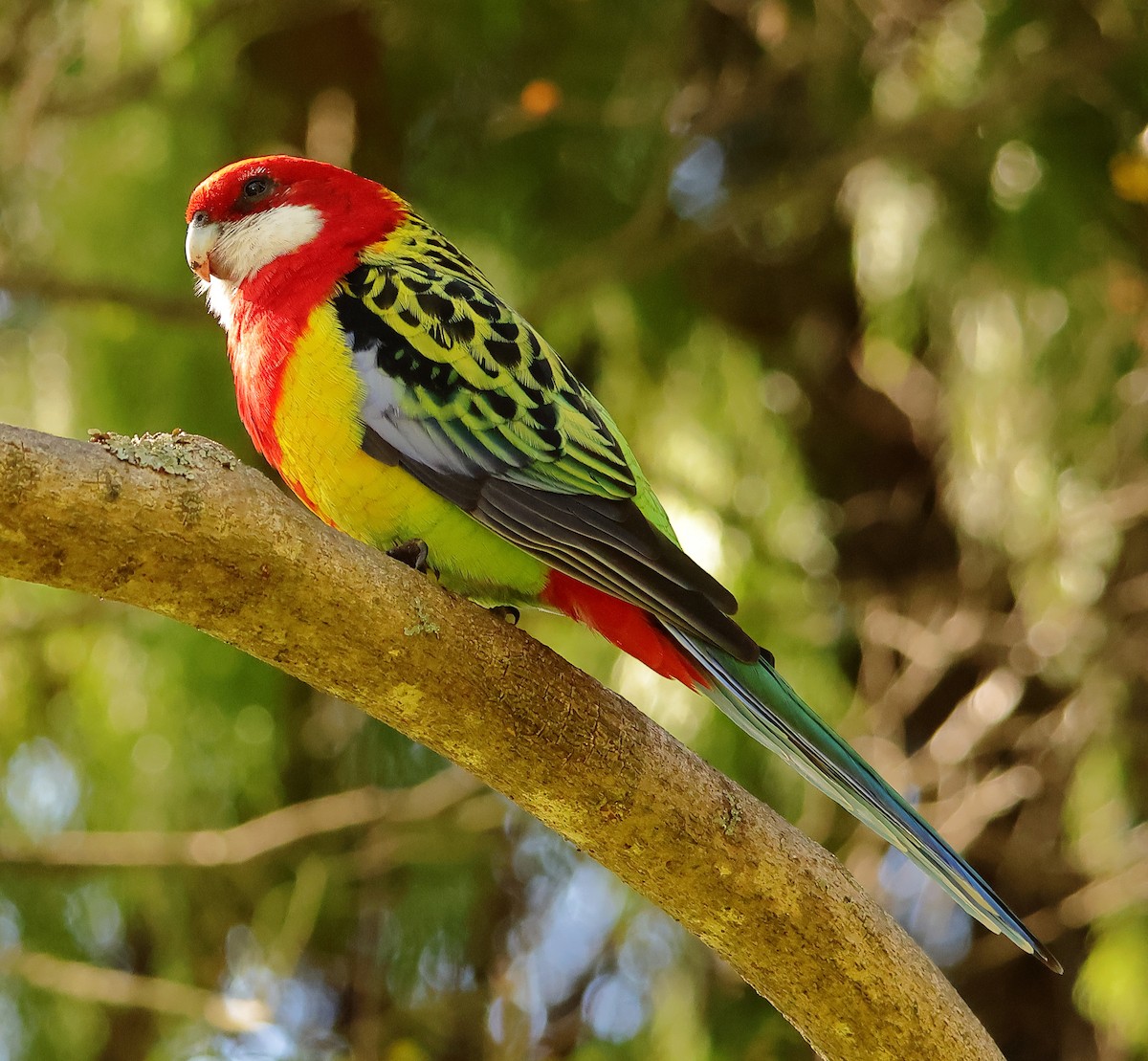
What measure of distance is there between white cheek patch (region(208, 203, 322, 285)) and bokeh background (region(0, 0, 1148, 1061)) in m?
0.55

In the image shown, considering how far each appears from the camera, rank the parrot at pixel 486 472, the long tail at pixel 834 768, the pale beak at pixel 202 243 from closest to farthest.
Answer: the long tail at pixel 834 768, the parrot at pixel 486 472, the pale beak at pixel 202 243

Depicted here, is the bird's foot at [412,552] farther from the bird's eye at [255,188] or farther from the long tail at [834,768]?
the bird's eye at [255,188]

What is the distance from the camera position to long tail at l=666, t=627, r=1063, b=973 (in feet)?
7.52

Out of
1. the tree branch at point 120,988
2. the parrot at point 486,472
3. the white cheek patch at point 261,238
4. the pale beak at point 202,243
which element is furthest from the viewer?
the tree branch at point 120,988

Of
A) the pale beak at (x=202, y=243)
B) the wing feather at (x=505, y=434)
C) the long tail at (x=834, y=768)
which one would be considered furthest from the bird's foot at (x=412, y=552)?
the pale beak at (x=202, y=243)

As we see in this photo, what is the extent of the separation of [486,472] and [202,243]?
115cm

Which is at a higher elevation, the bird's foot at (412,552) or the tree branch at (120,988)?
the bird's foot at (412,552)

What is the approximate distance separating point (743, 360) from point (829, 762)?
229 cm

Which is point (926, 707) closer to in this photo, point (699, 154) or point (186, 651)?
point (699, 154)

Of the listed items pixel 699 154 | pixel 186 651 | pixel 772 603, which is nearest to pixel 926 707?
pixel 772 603

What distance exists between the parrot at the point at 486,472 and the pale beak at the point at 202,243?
0.78 feet

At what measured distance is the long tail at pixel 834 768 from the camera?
2293mm

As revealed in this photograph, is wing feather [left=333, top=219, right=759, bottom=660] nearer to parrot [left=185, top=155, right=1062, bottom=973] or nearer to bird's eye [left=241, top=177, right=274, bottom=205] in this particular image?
parrot [left=185, top=155, right=1062, bottom=973]

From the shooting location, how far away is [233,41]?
4.24m
